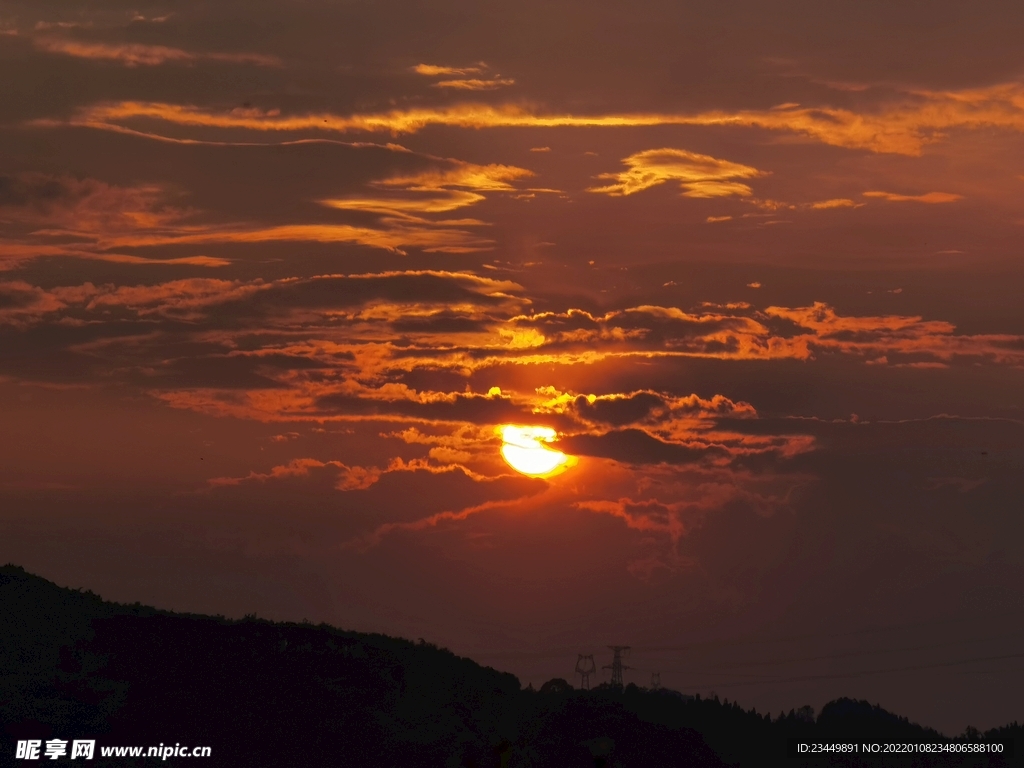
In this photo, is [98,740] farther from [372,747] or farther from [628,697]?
[628,697]

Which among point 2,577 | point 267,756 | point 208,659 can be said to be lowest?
point 267,756

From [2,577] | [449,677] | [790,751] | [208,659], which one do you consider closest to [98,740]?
[208,659]

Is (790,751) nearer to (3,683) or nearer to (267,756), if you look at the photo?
(267,756)

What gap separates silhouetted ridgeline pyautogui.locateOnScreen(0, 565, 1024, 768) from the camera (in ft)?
424

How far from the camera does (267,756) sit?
130 meters

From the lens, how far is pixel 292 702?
141125mm

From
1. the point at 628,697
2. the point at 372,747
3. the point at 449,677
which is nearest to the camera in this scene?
the point at 372,747

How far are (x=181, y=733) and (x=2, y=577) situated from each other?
39.1m

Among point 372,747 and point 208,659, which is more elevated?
point 208,659

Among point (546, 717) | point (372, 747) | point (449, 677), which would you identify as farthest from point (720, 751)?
point (372, 747)

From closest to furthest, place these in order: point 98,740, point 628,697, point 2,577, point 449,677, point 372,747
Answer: point 98,740 < point 372,747 < point 2,577 < point 449,677 < point 628,697

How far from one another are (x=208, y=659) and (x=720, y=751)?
207ft

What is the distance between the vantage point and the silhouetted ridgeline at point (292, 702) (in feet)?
424

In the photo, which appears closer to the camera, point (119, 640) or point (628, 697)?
point (119, 640)
